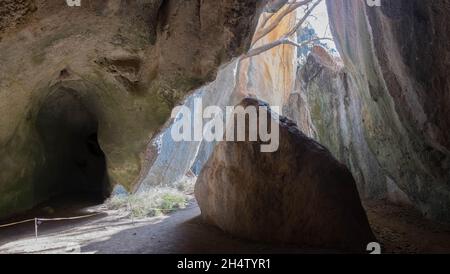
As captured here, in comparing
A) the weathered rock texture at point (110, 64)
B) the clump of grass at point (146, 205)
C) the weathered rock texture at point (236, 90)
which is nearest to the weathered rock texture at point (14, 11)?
the weathered rock texture at point (110, 64)

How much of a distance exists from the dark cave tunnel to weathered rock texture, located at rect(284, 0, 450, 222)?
6947 millimetres

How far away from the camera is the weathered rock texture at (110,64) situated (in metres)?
4.42

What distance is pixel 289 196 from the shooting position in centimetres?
485

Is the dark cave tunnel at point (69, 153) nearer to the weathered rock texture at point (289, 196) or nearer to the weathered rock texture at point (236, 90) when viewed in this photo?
the weathered rock texture at point (236, 90)

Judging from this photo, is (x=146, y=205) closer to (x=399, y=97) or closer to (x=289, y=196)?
(x=289, y=196)

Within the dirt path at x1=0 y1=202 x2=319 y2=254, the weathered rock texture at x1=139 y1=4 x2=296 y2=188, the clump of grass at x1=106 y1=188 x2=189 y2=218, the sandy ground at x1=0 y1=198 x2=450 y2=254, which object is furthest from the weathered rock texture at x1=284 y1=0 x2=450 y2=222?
the weathered rock texture at x1=139 y1=4 x2=296 y2=188

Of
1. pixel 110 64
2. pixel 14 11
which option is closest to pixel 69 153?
pixel 110 64

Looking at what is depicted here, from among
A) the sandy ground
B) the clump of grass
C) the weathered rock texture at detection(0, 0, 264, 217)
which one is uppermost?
the weathered rock texture at detection(0, 0, 264, 217)

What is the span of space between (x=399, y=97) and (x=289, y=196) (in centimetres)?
278

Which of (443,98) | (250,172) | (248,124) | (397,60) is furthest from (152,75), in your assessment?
(443,98)

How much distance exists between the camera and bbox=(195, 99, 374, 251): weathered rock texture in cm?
446

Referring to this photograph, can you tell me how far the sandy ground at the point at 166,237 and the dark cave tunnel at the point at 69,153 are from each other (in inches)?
82.8

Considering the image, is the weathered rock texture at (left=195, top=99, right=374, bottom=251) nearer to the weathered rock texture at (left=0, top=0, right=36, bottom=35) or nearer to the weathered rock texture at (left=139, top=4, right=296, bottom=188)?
the weathered rock texture at (left=0, top=0, right=36, bottom=35)

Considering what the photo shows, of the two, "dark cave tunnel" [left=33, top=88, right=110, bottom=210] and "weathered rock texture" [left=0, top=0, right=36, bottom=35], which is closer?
"weathered rock texture" [left=0, top=0, right=36, bottom=35]
